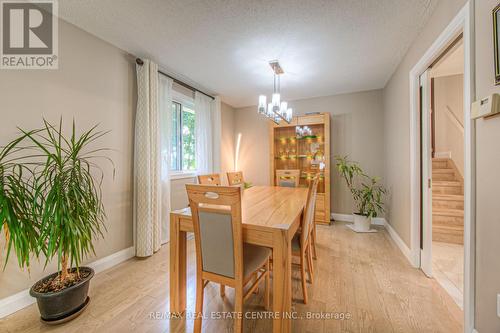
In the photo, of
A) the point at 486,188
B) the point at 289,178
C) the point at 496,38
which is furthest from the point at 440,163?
the point at 496,38

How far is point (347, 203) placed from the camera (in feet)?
12.5

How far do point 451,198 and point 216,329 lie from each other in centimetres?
381

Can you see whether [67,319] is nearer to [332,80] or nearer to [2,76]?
[2,76]

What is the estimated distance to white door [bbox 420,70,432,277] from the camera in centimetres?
204

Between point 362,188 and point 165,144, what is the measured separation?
352cm

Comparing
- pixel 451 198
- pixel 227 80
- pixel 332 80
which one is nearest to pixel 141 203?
pixel 227 80

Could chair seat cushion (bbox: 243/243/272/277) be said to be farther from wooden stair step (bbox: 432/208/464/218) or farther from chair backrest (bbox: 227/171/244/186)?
wooden stair step (bbox: 432/208/464/218)

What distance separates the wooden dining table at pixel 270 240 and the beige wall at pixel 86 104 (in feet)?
4.10

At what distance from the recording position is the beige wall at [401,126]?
5.79 feet

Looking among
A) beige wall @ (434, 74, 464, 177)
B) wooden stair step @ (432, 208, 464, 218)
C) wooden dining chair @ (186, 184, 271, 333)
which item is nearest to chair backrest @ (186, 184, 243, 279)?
wooden dining chair @ (186, 184, 271, 333)

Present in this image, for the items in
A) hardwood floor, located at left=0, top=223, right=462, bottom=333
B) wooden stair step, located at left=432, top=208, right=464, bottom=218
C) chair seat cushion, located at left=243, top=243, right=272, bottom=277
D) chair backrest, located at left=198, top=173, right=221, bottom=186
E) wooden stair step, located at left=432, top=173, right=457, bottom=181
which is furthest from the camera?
wooden stair step, located at left=432, top=173, right=457, bottom=181

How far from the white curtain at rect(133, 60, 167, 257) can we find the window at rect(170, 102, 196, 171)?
0.62 meters

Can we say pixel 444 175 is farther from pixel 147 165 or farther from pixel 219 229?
pixel 147 165

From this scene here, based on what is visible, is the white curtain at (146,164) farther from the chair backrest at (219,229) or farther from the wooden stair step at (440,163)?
the wooden stair step at (440,163)
